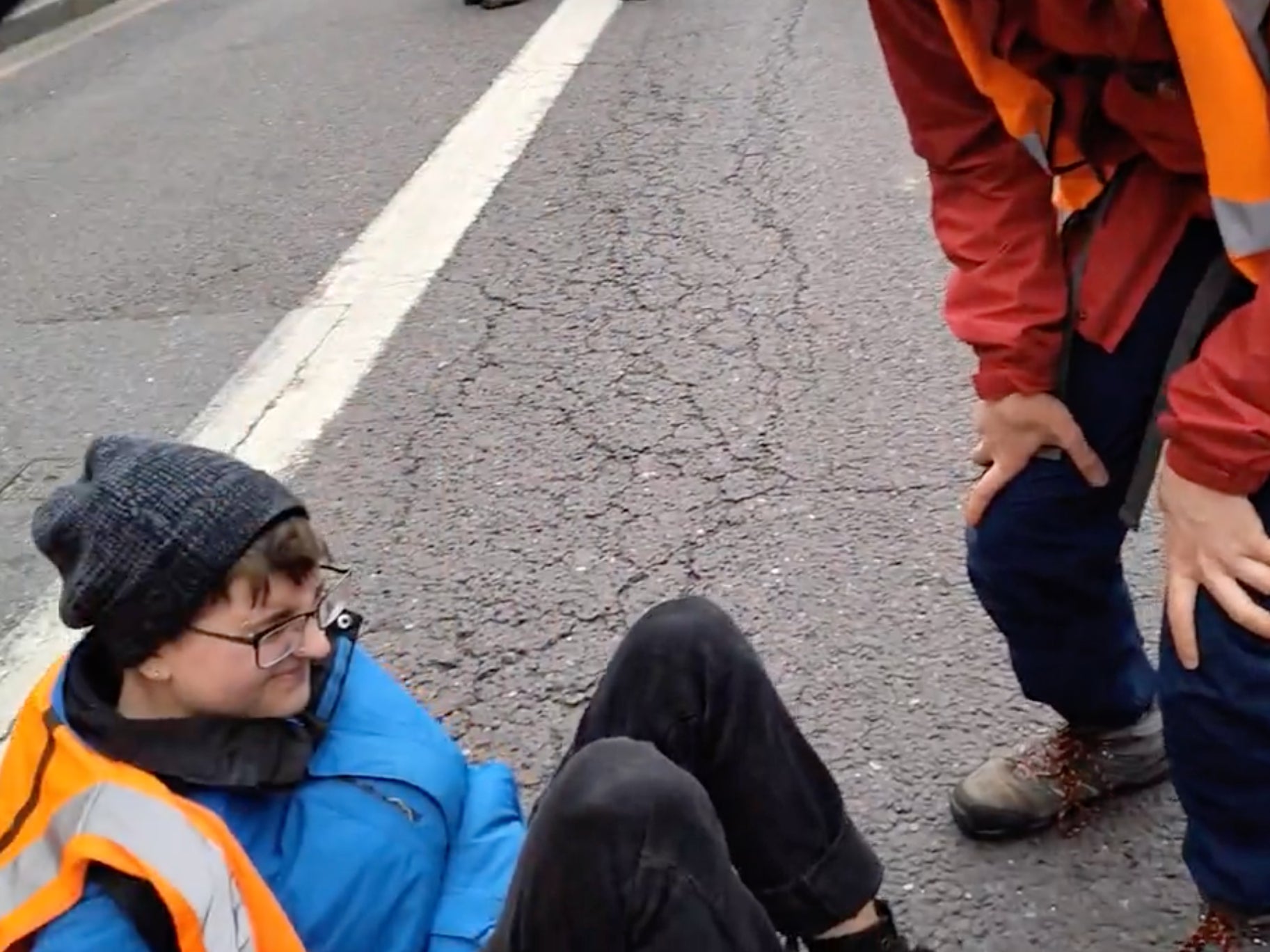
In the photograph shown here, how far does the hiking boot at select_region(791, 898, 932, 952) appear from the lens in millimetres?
1999

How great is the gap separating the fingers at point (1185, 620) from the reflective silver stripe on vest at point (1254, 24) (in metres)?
0.54

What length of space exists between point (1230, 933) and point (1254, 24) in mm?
1047

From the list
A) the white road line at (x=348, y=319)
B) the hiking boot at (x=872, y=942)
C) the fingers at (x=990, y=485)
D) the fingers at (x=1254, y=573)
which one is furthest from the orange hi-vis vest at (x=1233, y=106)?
the white road line at (x=348, y=319)

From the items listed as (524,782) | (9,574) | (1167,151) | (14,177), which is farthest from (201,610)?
(14,177)

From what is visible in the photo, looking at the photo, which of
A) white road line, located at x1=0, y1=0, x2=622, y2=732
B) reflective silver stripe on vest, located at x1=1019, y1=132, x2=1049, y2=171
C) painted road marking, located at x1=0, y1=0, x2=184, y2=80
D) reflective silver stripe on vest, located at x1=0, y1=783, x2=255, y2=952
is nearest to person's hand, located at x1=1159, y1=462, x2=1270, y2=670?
reflective silver stripe on vest, located at x1=1019, y1=132, x2=1049, y2=171

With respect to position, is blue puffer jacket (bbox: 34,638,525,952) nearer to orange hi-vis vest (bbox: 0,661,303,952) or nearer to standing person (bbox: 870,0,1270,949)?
orange hi-vis vest (bbox: 0,661,303,952)

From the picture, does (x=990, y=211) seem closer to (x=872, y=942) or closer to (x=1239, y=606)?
(x=1239, y=606)

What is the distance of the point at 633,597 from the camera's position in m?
A: 3.01

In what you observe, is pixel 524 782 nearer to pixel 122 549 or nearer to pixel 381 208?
pixel 122 549

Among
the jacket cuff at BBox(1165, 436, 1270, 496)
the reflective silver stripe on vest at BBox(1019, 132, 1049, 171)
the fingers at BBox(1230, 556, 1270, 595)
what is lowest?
the fingers at BBox(1230, 556, 1270, 595)

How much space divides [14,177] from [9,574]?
4004 mm

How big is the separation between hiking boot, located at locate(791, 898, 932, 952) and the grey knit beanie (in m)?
0.81

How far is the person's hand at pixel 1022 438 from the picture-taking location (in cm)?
198

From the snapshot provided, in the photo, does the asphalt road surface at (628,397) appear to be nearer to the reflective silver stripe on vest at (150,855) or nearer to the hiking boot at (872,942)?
the hiking boot at (872,942)
